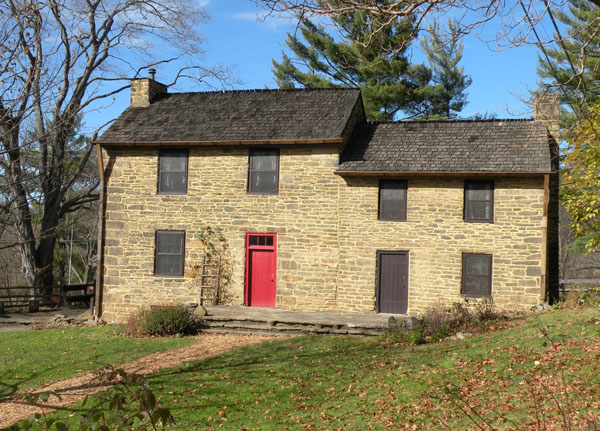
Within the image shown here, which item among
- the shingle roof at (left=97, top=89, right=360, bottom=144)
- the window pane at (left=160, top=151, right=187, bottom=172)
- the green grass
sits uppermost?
the shingle roof at (left=97, top=89, right=360, bottom=144)

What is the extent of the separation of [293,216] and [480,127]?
22.0ft

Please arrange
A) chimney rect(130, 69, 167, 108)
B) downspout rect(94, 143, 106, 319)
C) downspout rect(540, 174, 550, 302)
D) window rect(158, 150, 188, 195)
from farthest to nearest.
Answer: chimney rect(130, 69, 167, 108)
downspout rect(94, 143, 106, 319)
window rect(158, 150, 188, 195)
downspout rect(540, 174, 550, 302)

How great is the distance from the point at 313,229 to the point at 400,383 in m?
7.88

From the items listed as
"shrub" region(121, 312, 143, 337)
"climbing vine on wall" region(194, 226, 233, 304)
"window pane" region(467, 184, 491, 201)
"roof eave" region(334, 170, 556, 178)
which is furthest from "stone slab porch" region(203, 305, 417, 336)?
"roof eave" region(334, 170, 556, 178)

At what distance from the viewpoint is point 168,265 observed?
60.3ft

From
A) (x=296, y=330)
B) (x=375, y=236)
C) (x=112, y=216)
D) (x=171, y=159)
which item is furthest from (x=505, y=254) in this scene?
(x=112, y=216)

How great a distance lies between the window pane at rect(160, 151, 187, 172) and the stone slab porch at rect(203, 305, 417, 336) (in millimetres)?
4965

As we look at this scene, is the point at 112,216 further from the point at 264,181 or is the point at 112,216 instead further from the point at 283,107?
the point at 283,107

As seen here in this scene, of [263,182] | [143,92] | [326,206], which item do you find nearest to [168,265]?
[263,182]

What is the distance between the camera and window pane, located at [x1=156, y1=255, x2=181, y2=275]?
18297 mm

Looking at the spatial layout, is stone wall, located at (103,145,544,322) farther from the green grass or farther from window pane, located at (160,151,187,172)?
the green grass

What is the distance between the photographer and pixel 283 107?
19094 mm

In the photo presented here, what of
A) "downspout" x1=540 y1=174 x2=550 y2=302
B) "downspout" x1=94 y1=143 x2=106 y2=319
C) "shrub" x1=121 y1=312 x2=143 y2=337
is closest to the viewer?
"downspout" x1=540 y1=174 x2=550 y2=302

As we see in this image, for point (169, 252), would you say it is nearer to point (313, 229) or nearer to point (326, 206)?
point (313, 229)
